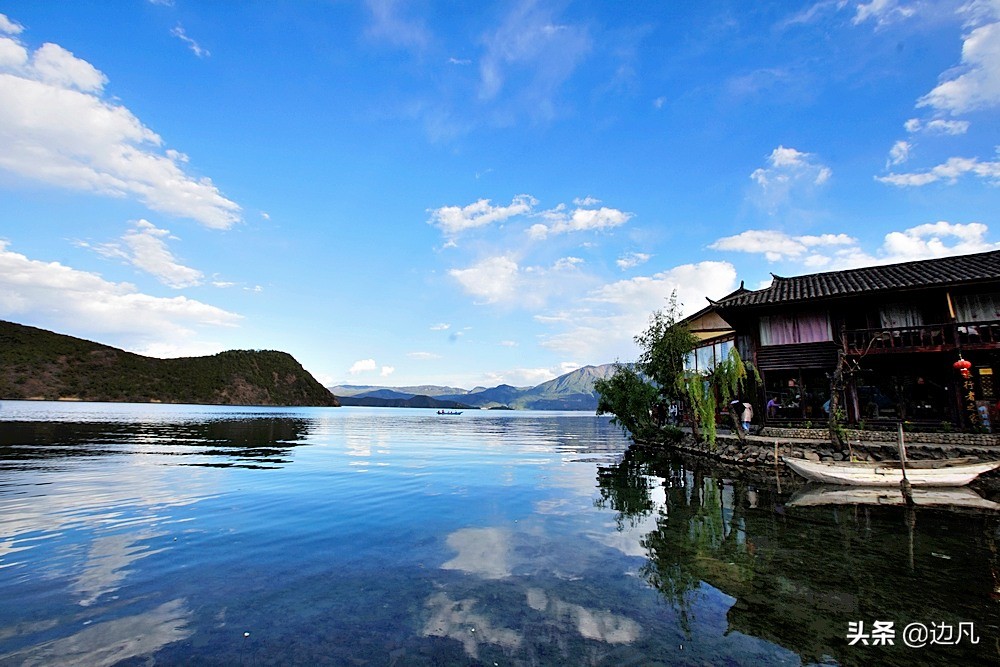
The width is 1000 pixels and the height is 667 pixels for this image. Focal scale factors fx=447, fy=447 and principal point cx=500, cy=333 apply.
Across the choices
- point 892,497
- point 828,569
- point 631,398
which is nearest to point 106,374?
point 631,398

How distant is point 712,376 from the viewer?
3091 cm

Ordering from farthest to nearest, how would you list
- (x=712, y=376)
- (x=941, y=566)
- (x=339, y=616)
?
(x=712, y=376) → (x=941, y=566) → (x=339, y=616)

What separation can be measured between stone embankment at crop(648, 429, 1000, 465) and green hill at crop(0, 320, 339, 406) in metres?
143

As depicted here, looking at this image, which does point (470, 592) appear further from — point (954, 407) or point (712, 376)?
point (954, 407)

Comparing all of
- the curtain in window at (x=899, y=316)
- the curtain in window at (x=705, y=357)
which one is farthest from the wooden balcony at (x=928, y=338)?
the curtain in window at (x=705, y=357)

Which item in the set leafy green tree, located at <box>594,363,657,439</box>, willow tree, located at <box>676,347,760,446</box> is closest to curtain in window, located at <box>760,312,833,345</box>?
willow tree, located at <box>676,347,760,446</box>

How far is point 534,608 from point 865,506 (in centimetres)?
1574

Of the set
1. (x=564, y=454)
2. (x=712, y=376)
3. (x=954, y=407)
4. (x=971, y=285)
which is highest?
(x=971, y=285)

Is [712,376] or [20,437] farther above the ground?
[712,376]

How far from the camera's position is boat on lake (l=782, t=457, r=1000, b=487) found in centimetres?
→ 1797

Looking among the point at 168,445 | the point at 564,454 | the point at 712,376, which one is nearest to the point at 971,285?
the point at 712,376

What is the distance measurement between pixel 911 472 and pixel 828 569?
12.3 meters

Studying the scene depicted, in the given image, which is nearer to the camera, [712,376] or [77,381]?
[712,376]

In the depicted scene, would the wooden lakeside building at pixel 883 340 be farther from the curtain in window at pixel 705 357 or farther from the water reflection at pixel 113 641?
the water reflection at pixel 113 641
